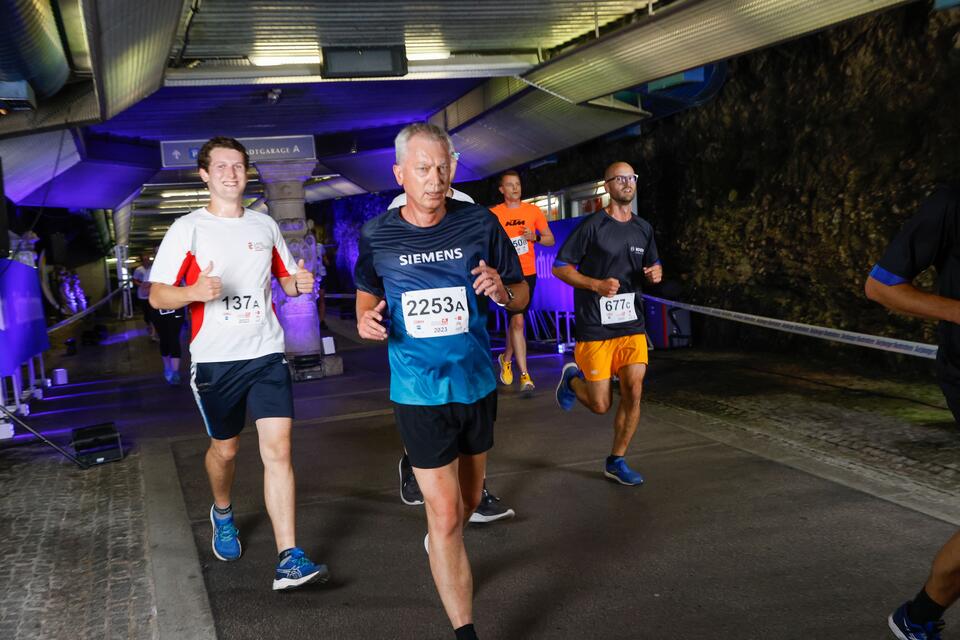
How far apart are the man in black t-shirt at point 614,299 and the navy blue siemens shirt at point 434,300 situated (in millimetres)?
2215

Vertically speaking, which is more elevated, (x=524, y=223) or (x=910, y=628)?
(x=524, y=223)

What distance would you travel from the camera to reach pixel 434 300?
117 inches

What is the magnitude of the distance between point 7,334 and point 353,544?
5478 mm

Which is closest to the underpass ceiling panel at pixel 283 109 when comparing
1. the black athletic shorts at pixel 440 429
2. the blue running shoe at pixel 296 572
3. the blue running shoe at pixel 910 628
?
the blue running shoe at pixel 296 572

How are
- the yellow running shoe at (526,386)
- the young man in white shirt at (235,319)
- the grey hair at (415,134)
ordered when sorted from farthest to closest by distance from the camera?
the yellow running shoe at (526,386) → the young man in white shirt at (235,319) → the grey hair at (415,134)

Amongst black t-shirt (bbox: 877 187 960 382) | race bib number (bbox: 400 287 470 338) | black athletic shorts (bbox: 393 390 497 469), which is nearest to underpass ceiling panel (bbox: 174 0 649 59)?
race bib number (bbox: 400 287 470 338)

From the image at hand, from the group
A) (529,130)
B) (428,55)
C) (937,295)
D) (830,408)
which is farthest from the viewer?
(529,130)

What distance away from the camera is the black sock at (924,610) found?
8.98ft

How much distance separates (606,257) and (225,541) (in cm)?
289

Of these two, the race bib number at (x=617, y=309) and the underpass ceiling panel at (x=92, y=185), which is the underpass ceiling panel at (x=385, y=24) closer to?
the race bib number at (x=617, y=309)

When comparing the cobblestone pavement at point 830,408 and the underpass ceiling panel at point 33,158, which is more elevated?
the underpass ceiling panel at point 33,158

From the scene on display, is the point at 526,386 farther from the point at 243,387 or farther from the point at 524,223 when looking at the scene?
the point at 243,387

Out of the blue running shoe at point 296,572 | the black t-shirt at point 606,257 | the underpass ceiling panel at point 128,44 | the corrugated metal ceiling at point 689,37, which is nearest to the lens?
the blue running shoe at point 296,572

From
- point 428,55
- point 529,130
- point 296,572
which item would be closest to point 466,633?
point 296,572
